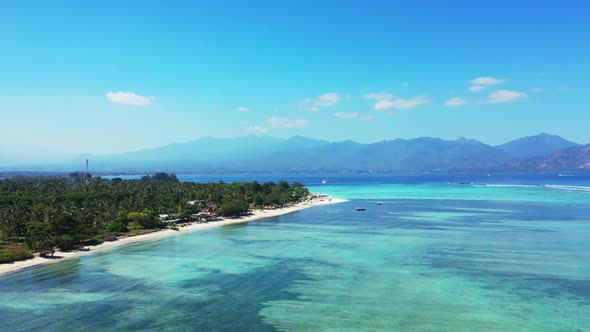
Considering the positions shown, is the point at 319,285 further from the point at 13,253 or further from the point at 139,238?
the point at 139,238

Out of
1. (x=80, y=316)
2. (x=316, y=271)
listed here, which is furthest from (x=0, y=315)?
(x=316, y=271)

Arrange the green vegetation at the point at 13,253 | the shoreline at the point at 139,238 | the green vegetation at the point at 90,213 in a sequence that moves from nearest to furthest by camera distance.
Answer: the shoreline at the point at 139,238 → the green vegetation at the point at 13,253 → the green vegetation at the point at 90,213

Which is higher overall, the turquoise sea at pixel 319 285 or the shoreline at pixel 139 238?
the shoreline at pixel 139 238

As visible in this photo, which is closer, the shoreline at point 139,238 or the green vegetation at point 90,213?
the shoreline at point 139,238

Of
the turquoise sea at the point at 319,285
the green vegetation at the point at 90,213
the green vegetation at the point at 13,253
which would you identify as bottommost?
the turquoise sea at the point at 319,285

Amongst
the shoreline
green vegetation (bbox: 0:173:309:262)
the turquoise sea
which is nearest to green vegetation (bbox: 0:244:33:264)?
green vegetation (bbox: 0:173:309:262)

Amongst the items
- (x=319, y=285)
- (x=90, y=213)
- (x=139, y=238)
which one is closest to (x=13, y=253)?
(x=139, y=238)

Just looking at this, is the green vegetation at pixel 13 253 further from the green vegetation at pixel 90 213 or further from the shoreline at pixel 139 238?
the shoreline at pixel 139 238

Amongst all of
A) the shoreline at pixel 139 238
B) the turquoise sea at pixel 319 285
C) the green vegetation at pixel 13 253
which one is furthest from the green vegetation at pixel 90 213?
the turquoise sea at pixel 319 285

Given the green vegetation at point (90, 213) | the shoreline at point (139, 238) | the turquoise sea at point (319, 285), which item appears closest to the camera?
Answer: the turquoise sea at point (319, 285)
